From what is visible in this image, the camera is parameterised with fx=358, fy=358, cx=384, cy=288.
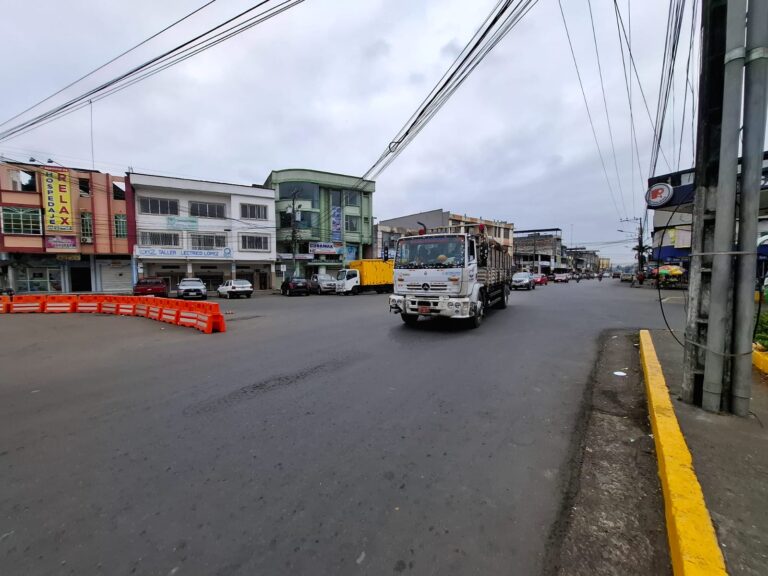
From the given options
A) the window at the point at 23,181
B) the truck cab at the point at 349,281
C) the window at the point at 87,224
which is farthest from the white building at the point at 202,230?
the truck cab at the point at 349,281

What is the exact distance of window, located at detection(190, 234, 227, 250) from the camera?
33.0 metres

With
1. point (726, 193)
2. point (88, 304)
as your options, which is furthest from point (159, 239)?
point (726, 193)

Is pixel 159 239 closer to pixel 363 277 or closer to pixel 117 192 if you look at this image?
pixel 117 192

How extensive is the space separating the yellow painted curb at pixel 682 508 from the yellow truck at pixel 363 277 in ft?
86.3

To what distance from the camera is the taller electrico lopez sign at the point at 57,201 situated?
27.8 m

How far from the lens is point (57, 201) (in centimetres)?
2808

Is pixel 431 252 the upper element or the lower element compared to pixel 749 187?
lower

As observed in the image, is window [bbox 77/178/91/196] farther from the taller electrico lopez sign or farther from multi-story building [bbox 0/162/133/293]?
the taller electrico lopez sign

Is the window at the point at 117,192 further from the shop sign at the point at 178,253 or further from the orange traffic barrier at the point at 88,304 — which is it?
the orange traffic barrier at the point at 88,304

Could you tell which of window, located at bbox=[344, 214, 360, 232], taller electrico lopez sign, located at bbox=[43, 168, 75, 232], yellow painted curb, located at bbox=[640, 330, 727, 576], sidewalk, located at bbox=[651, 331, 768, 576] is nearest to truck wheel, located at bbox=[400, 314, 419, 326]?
sidewalk, located at bbox=[651, 331, 768, 576]

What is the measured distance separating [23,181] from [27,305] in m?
20.2

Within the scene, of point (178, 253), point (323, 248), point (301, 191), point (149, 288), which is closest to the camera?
point (149, 288)

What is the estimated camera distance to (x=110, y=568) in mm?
1992

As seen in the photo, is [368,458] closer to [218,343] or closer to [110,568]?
[110,568]
